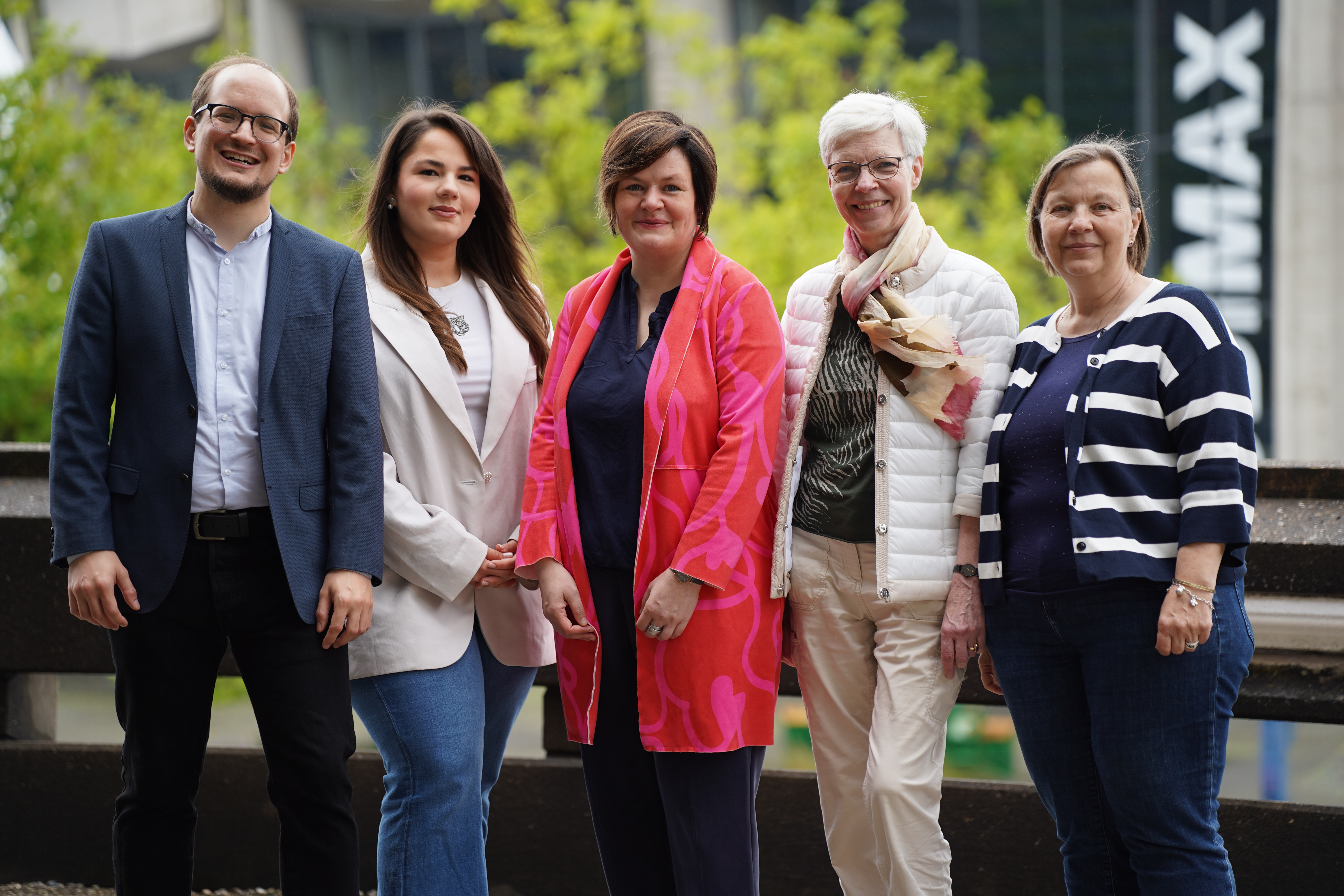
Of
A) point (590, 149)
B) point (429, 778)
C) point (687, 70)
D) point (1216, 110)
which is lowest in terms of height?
point (429, 778)

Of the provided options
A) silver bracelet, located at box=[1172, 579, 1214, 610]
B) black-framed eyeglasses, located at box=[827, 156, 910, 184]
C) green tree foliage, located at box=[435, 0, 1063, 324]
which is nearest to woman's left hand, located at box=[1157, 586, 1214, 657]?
silver bracelet, located at box=[1172, 579, 1214, 610]

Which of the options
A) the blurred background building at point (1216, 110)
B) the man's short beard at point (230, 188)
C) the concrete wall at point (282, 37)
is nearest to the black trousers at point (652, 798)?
the man's short beard at point (230, 188)

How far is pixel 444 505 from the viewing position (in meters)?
3.03

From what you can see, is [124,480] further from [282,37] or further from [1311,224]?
[282,37]

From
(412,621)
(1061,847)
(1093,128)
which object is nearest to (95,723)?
(412,621)

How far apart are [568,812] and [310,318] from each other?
201 cm

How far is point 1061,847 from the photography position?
2.86 metres

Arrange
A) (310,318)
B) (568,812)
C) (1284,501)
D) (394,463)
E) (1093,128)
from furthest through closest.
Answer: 1. (1093,128)
2. (568,812)
3. (1284,501)
4. (394,463)
5. (310,318)

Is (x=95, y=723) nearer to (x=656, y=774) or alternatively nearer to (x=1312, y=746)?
(x=656, y=774)

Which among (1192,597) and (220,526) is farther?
(220,526)

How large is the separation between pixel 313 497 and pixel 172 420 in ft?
1.20

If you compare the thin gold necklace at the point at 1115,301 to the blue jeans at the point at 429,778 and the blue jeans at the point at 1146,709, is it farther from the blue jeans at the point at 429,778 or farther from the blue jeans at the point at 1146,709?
the blue jeans at the point at 429,778

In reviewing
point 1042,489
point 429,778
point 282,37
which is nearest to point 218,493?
point 429,778

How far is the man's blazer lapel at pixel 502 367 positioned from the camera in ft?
10.1
